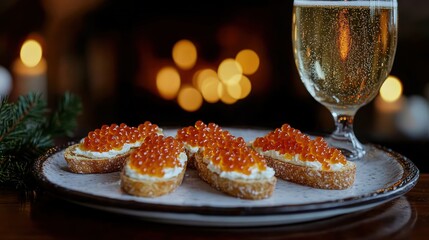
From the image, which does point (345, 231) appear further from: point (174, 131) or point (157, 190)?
point (174, 131)

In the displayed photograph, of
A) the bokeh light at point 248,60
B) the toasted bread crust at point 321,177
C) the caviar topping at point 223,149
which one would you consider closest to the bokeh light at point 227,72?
the bokeh light at point 248,60

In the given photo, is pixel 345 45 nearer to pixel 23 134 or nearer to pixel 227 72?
pixel 23 134

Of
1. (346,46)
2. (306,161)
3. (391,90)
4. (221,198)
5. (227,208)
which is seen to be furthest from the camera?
(391,90)

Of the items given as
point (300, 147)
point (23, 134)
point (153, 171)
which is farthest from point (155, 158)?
point (23, 134)

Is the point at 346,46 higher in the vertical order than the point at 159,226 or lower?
higher

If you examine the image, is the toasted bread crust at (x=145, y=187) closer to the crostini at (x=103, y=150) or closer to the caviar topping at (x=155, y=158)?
the caviar topping at (x=155, y=158)
